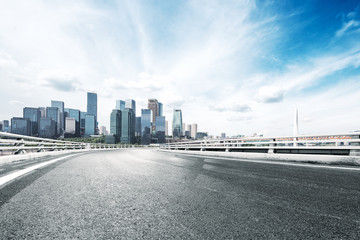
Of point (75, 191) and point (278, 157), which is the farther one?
point (278, 157)

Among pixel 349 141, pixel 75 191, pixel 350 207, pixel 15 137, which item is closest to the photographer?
pixel 350 207

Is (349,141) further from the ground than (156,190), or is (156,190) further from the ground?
(349,141)

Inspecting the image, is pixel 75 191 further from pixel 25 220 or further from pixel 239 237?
pixel 239 237

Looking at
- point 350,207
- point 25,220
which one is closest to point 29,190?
point 25,220

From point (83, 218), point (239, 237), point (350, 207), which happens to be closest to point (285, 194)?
point (350, 207)

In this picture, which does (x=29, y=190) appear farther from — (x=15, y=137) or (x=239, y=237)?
(x=15, y=137)

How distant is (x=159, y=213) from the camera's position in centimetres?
227

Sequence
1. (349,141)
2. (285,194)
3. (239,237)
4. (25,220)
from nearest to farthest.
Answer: (239,237) < (25,220) < (285,194) < (349,141)

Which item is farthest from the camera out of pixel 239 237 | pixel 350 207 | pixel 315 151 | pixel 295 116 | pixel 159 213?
pixel 295 116

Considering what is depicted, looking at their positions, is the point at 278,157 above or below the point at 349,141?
below

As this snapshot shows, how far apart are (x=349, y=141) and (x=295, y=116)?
133 ft

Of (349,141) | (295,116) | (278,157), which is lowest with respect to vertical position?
(278,157)

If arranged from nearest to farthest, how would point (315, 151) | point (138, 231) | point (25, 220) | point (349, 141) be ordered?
point (138, 231) < point (25, 220) < point (349, 141) < point (315, 151)

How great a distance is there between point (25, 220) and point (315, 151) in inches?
388
